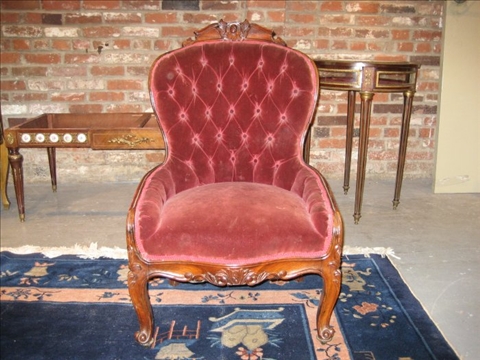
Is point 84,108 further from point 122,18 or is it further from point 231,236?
point 231,236

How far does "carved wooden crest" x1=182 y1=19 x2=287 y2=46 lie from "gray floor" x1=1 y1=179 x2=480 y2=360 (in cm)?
112

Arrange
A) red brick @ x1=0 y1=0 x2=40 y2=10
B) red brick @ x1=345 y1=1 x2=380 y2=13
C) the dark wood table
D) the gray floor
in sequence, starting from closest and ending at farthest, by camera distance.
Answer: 1. the gray floor
2. the dark wood table
3. red brick @ x1=0 y1=0 x2=40 y2=10
4. red brick @ x1=345 y1=1 x2=380 y2=13

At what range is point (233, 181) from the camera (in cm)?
201

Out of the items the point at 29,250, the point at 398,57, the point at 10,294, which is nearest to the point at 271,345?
the point at 10,294

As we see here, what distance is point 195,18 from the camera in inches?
121

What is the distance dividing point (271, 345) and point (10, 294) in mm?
1106

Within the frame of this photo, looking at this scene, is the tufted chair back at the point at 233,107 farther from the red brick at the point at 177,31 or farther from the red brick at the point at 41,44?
the red brick at the point at 41,44

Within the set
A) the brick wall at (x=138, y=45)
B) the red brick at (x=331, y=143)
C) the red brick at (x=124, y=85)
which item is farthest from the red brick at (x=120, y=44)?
the red brick at (x=331, y=143)

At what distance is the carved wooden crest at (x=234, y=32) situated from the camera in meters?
1.96

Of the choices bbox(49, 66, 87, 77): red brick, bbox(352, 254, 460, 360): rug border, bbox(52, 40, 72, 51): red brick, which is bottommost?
bbox(352, 254, 460, 360): rug border

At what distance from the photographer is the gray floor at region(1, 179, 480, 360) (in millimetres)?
1880

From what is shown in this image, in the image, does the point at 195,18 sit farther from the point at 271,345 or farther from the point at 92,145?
the point at 271,345

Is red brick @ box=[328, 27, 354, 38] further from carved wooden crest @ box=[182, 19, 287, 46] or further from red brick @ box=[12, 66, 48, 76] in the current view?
red brick @ box=[12, 66, 48, 76]

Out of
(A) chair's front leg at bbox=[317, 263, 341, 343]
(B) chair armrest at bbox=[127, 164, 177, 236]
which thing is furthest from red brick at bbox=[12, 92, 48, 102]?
(A) chair's front leg at bbox=[317, 263, 341, 343]
